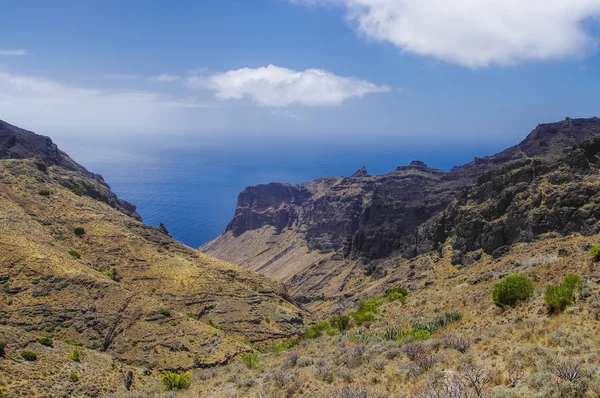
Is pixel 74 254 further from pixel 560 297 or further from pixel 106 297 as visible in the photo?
pixel 560 297

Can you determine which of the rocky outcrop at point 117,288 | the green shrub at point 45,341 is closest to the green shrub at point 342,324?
the rocky outcrop at point 117,288

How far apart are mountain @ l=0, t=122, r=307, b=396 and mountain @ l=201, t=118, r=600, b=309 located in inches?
1571

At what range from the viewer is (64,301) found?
3966 cm

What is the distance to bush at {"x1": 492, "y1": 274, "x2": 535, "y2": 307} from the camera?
24.7 metres

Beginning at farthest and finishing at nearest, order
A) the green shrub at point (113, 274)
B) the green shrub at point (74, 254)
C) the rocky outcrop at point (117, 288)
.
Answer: the green shrub at point (74, 254), the green shrub at point (113, 274), the rocky outcrop at point (117, 288)

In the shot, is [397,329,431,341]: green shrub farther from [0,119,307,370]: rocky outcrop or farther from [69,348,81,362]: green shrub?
[69,348,81,362]: green shrub

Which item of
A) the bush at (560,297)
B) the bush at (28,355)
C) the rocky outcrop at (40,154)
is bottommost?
the bush at (28,355)

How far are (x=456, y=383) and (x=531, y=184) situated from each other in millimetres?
66721

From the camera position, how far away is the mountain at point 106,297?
30656 mm

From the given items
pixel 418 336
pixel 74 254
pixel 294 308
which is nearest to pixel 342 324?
pixel 418 336

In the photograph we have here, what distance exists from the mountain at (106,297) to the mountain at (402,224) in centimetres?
3990

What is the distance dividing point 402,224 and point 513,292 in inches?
3747

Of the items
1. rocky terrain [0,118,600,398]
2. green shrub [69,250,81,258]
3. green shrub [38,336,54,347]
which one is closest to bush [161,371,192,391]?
rocky terrain [0,118,600,398]

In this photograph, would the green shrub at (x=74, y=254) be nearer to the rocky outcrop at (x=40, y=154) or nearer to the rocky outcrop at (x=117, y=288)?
the rocky outcrop at (x=117, y=288)
